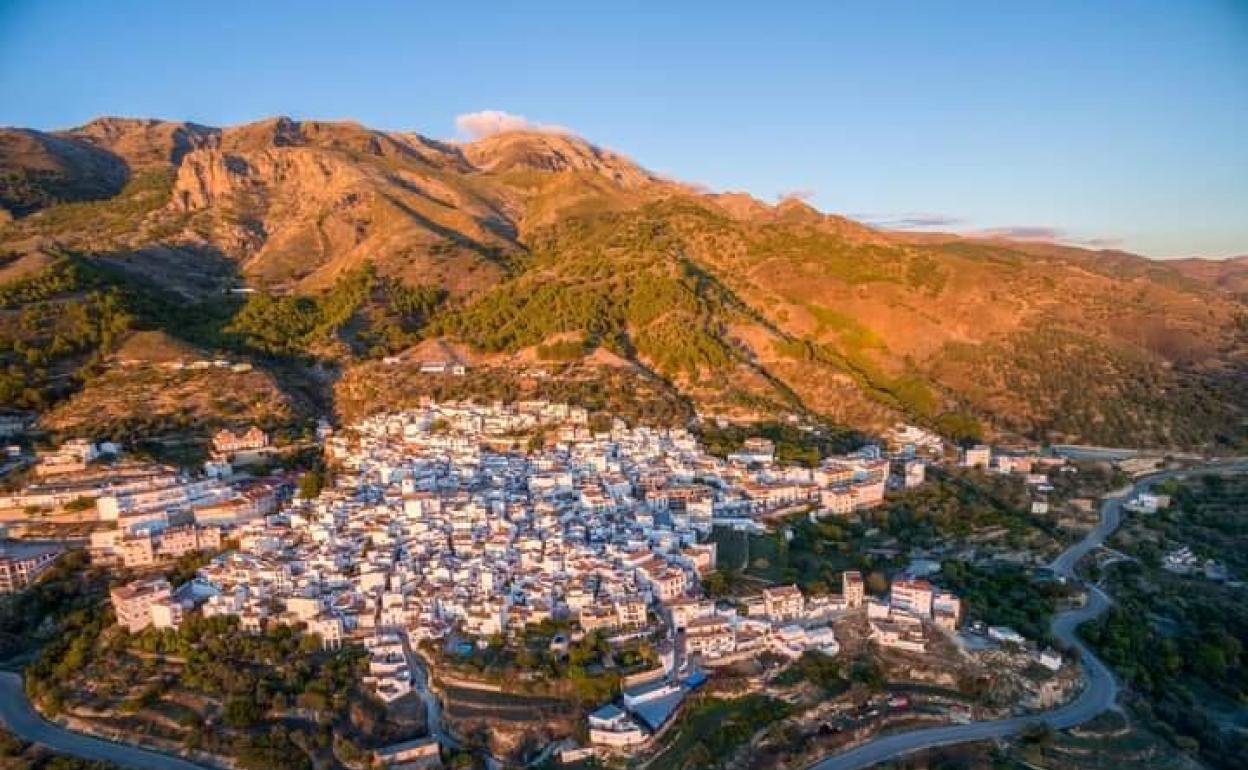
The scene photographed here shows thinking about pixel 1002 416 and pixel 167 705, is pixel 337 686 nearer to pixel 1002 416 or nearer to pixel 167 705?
pixel 167 705

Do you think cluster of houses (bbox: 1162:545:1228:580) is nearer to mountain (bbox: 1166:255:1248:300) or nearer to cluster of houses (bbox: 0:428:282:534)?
cluster of houses (bbox: 0:428:282:534)

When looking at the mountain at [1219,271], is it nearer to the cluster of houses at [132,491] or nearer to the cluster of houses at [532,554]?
the cluster of houses at [532,554]

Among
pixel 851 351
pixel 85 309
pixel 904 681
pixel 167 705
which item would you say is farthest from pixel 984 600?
pixel 85 309

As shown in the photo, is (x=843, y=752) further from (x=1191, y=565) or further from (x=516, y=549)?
(x=1191, y=565)

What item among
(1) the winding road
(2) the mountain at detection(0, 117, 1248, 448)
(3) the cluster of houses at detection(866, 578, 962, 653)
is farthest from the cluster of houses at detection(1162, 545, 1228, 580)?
(2) the mountain at detection(0, 117, 1248, 448)

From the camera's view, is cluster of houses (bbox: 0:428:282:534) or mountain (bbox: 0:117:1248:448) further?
mountain (bbox: 0:117:1248:448)

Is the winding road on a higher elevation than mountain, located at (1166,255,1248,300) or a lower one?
lower

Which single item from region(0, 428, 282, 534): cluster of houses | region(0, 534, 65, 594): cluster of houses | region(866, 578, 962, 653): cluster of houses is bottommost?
region(866, 578, 962, 653): cluster of houses

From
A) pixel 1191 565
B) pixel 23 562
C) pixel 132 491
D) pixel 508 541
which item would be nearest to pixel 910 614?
pixel 508 541
